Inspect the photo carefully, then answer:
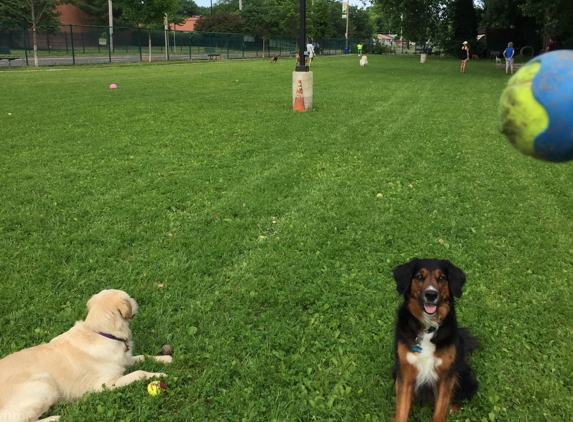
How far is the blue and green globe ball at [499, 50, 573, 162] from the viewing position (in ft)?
6.80

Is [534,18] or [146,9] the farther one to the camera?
[534,18]

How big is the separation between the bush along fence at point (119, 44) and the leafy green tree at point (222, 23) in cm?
1493

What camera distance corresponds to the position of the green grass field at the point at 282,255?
10.5 feet

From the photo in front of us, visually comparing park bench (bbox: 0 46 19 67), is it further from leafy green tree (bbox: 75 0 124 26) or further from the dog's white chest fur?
leafy green tree (bbox: 75 0 124 26)

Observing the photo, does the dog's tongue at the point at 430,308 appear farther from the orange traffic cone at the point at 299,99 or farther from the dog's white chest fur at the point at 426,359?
the orange traffic cone at the point at 299,99

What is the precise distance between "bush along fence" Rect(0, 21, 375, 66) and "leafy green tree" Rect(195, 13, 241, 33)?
1493cm

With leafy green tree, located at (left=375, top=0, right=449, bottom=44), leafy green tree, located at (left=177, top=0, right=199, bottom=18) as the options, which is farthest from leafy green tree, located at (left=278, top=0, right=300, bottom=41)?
leafy green tree, located at (left=177, top=0, right=199, bottom=18)

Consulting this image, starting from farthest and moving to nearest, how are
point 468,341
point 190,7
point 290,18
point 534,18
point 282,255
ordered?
point 190,7 < point 290,18 < point 534,18 < point 282,255 < point 468,341

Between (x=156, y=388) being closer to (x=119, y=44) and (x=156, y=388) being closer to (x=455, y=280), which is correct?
(x=455, y=280)

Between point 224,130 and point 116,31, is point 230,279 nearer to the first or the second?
point 224,130

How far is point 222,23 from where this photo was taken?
69.6 metres

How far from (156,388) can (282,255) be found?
7.11 feet

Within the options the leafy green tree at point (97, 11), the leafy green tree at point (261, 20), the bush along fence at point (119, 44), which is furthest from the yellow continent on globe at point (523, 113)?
the leafy green tree at point (97, 11)

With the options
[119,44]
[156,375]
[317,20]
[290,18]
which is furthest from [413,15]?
[156,375]
